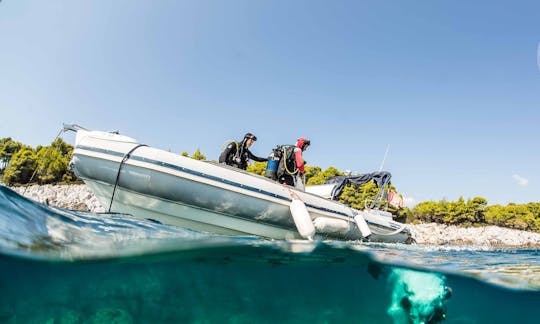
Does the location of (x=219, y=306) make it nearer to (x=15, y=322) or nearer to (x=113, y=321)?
(x=113, y=321)

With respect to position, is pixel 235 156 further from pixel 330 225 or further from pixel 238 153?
pixel 330 225

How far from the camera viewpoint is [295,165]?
319 inches

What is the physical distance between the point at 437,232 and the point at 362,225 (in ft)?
77.0

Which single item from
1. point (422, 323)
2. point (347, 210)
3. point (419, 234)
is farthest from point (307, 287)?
point (419, 234)

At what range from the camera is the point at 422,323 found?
3508mm

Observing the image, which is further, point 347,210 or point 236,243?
point 347,210

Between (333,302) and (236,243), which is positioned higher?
(236,243)

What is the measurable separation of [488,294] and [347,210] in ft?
13.1

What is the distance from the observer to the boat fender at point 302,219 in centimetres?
605

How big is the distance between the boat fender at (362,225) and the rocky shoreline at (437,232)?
18.3m

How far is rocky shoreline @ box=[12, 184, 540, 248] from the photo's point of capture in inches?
915

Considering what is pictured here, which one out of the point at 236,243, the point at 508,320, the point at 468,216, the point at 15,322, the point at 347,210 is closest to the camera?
the point at 15,322

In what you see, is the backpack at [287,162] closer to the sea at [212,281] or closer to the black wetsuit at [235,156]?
the black wetsuit at [235,156]

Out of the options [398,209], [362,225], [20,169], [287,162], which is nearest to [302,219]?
[287,162]
